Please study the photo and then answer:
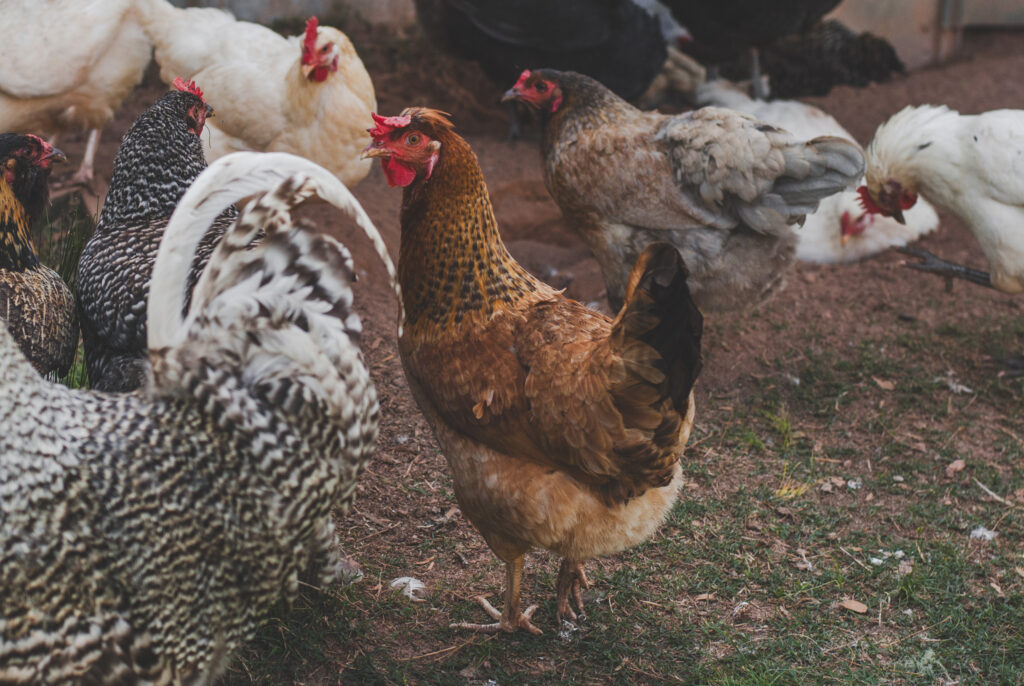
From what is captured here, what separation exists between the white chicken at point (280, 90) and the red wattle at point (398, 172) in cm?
234

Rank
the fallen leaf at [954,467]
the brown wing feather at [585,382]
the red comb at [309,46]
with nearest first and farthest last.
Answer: the brown wing feather at [585,382], the fallen leaf at [954,467], the red comb at [309,46]

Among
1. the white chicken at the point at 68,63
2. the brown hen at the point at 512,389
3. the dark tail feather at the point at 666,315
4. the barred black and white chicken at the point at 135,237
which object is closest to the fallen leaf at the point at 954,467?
the brown hen at the point at 512,389

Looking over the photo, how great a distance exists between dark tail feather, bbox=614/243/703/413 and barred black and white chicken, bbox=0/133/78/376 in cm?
213

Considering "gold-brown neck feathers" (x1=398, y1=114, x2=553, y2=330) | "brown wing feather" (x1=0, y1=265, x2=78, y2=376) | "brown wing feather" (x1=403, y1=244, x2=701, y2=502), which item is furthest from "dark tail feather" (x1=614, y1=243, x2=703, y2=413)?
"brown wing feather" (x1=0, y1=265, x2=78, y2=376)

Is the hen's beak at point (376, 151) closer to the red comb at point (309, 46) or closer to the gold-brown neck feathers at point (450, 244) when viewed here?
→ the gold-brown neck feathers at point (450, 244)

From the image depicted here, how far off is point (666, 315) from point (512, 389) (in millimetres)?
649

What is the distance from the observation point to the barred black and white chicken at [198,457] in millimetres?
2096

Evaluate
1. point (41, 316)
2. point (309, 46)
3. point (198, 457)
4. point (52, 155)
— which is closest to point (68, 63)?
point (309, 46)

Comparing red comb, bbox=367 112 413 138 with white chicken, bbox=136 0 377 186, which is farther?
white chicken, bbox=136 0 377 186

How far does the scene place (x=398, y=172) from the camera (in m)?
2.82

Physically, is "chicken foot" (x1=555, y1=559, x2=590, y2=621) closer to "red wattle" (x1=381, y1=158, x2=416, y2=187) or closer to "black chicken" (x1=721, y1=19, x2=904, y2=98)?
"red wattle" (x1=381, y1=158, x2=416, y2=187)

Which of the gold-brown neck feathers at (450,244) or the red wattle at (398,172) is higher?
the red wattle at (398,172)

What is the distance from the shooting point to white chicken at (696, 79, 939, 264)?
234 inches

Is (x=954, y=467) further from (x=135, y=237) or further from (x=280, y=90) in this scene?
(x=280, y=90)
